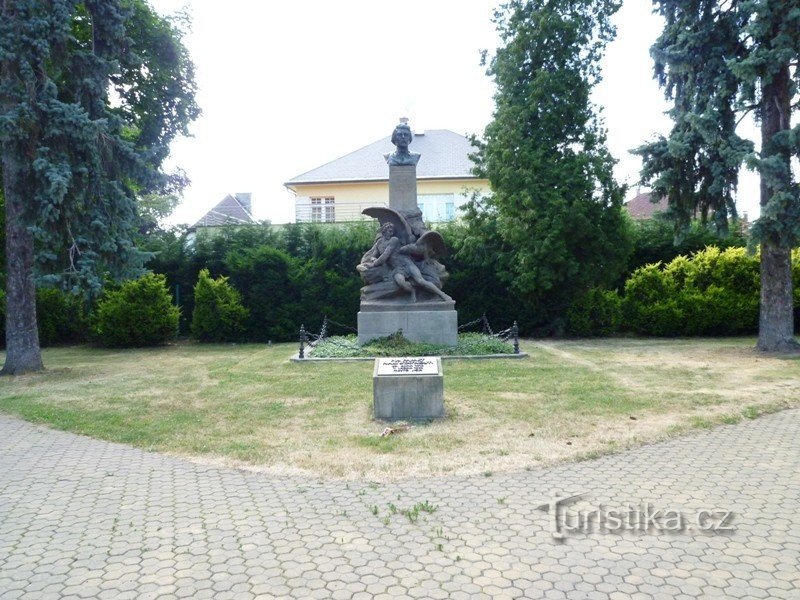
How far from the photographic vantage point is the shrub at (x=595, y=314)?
2012cm

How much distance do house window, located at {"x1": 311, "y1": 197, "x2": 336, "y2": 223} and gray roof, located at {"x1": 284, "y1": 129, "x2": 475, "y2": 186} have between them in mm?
1372

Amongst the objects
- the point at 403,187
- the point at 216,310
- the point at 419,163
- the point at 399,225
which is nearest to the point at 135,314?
the point at 216,310

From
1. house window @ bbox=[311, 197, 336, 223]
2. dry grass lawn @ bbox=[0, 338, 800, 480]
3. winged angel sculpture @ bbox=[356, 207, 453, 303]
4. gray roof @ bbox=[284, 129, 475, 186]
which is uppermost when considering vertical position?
gray roof @ bbox=[284, 129, 475, 186]

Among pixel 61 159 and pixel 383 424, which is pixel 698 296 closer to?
pixel 383 424

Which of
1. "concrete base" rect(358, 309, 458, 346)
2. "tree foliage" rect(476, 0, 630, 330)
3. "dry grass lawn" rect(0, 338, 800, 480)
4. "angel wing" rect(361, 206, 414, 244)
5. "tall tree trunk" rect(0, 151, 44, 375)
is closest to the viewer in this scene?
"dry grass lawn" rect(0, 338, 800, 480)

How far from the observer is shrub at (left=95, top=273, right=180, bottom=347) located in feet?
64.6

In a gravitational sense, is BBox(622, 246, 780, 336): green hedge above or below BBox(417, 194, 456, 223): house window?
below

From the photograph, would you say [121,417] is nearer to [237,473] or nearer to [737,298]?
[237,473]

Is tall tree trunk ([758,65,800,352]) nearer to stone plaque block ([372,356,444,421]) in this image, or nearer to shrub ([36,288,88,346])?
stone plaque block ([372,356,444,421])

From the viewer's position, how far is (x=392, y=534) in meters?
4.51

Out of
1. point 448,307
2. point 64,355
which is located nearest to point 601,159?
point 448,307

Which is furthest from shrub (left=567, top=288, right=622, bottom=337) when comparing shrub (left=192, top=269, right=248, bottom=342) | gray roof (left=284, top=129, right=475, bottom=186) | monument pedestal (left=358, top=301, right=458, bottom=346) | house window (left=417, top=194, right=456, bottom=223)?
house window (left=417, top=194, right=456, bottom=223)

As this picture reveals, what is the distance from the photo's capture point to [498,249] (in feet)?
67.6

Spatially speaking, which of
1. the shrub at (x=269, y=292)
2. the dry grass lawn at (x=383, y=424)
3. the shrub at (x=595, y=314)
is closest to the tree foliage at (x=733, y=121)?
the dry grass lawn at (x=383, y=424)
